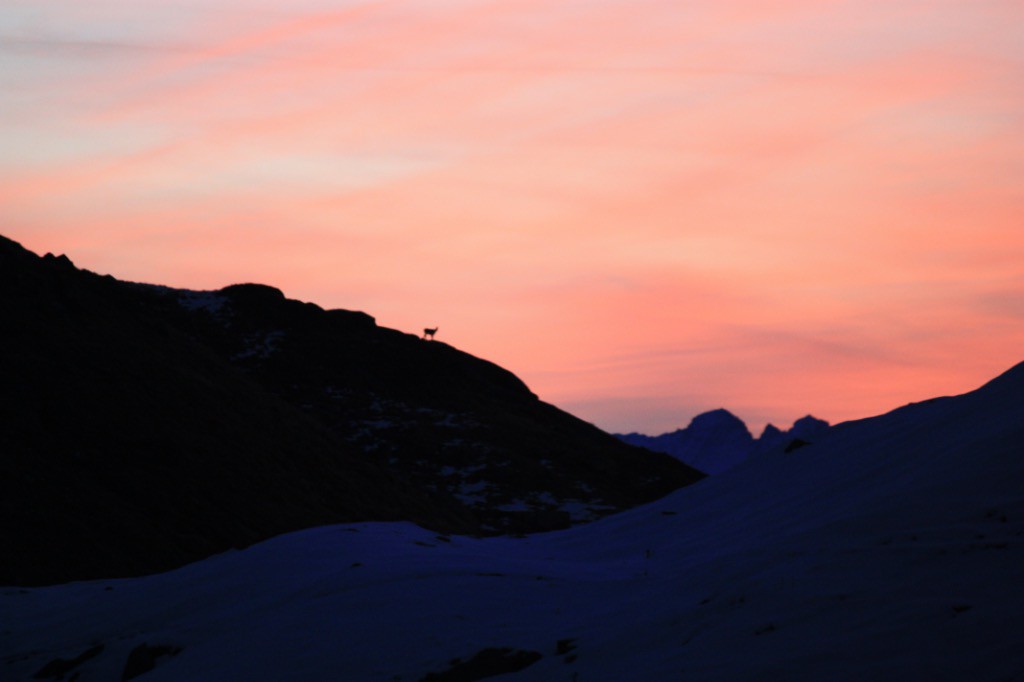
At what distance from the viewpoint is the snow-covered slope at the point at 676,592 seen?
44.4 ft

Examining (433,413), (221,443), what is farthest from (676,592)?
(433,413)

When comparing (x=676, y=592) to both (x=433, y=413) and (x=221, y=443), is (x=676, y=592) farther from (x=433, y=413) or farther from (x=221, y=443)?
(x=433, y=413)

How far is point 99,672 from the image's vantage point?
2155 cm

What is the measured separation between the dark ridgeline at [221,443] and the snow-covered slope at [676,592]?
64.2 feet

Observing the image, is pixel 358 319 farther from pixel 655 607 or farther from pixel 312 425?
pixel 655 607

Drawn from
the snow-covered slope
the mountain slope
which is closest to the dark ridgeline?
the mountain slope

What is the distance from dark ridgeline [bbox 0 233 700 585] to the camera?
159ft

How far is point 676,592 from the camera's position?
17969 millimetres

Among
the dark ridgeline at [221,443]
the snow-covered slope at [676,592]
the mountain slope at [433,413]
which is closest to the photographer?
the snow-covered slope at [676,592]

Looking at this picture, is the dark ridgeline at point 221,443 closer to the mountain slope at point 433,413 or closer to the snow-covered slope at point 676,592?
the mountain slope at point 433,413

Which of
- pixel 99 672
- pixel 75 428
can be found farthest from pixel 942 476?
pixel 75 428

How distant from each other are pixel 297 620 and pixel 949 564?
11403mm

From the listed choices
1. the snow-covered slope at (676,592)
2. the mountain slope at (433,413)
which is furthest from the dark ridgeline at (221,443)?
the snow-covered slope at (676,592)

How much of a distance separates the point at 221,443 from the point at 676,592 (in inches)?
1845
